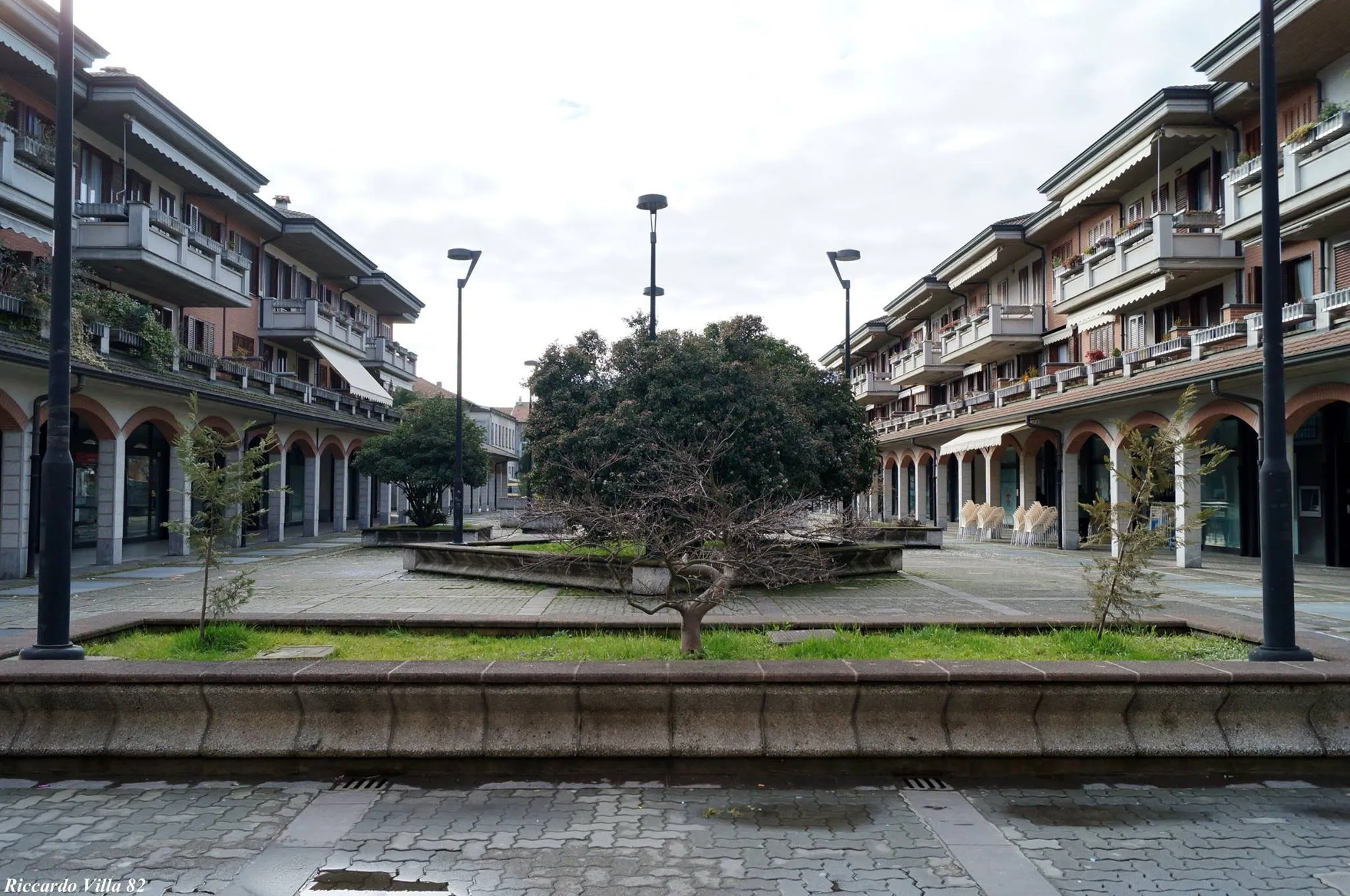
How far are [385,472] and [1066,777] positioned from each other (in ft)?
79.4

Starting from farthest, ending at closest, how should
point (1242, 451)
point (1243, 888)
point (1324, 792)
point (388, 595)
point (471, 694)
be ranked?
point (1242, 451) → point (388, 595) → point (471, 694) → point (1324, 792) → point (1243, 888)

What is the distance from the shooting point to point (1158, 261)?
21250 millimetres

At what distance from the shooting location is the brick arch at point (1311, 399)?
1598 cm

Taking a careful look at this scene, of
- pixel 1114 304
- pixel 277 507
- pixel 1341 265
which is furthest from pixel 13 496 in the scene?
pixel 1341 265

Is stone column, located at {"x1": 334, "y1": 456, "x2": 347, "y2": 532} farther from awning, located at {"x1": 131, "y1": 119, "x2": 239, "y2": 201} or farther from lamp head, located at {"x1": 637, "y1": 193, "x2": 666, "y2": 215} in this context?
lamp head, located at {"x1": 637, "y1": 193, "x2": 666, "y2": 215}

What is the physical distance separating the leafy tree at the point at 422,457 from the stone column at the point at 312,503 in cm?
357

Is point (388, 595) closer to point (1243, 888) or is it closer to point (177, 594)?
point (177, 594)

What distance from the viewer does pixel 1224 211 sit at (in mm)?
19828

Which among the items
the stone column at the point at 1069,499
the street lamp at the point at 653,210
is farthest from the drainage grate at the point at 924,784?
the stone column at the point at 1069,499

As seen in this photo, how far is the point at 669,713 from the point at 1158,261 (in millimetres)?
20345

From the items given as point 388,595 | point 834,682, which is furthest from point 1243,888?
point 388,595

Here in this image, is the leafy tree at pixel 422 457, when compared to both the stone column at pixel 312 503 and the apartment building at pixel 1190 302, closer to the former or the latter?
the stone column at pixel 312 503

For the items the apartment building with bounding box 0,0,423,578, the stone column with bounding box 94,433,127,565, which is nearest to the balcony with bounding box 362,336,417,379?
the apartment building with bounding box 0,0,423,578

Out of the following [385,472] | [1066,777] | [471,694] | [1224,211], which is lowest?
[1066,777]
